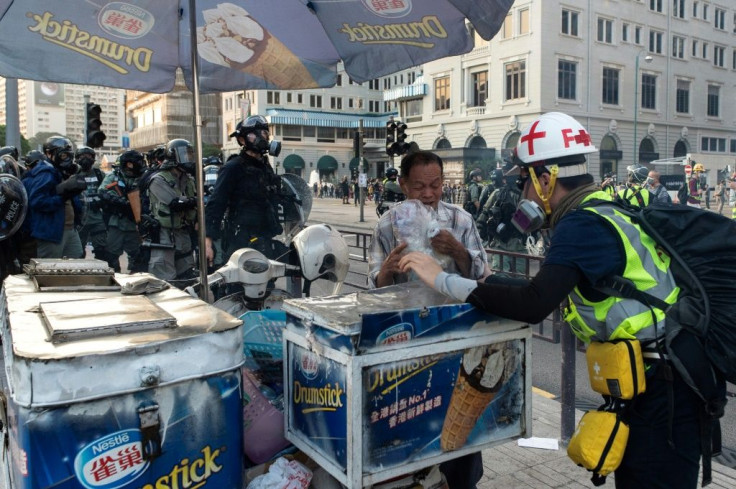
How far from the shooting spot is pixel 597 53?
52.6m

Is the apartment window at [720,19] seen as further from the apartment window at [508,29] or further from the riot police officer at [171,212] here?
the riot police officer at [171,212]

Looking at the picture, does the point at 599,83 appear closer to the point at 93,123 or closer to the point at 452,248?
the point at 93,123

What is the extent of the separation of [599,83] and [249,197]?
53226 mm

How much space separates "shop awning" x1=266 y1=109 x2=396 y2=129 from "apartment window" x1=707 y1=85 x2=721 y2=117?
3535 centimetres

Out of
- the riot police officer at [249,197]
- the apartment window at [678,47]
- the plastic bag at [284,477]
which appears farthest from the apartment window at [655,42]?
the plastic bag at [284,477]

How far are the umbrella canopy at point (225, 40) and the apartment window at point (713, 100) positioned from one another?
68541mm

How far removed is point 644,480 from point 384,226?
1.66 m

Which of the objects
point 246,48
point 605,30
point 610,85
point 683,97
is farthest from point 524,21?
point 246,48

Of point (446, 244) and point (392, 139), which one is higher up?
point (392, 139)

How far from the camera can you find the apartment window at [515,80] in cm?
5103

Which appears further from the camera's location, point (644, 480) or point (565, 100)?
point (565, 100)

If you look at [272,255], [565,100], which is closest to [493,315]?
[272,255]

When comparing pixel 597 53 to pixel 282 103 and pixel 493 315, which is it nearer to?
pixel 282 103

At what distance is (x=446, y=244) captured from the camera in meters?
3.04
